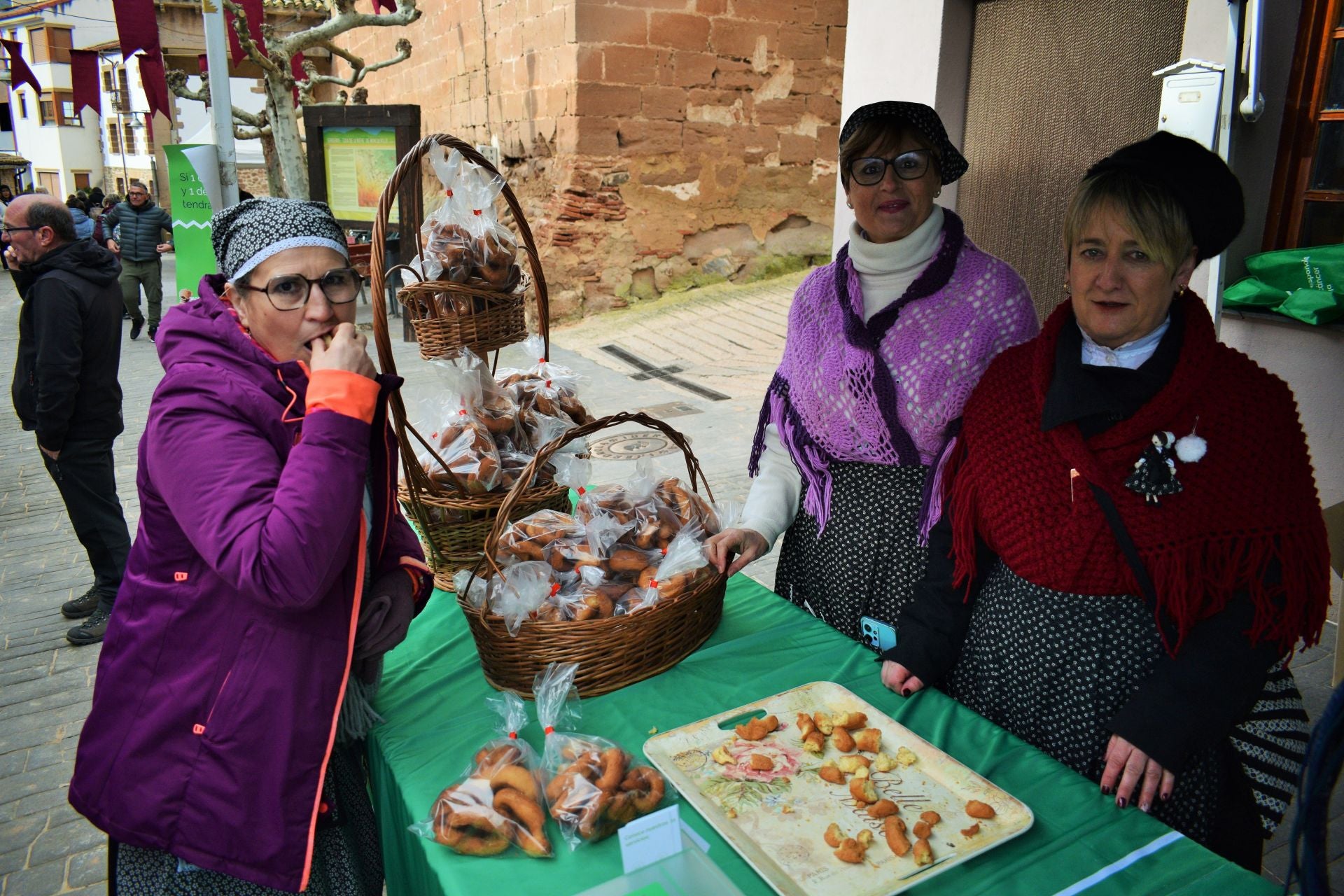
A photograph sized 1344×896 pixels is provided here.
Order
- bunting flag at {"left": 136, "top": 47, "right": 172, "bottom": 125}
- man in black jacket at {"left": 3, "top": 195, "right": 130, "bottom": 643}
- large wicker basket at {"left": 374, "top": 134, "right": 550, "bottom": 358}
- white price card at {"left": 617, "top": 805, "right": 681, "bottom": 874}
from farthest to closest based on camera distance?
bunting flag at {"left": 136, "top": 47, "right": 172, "bottom": 125} < man in black jacket at {"left": 3, "top": 195, "right": 130, "bottom": 643} < large wicker basket at {"left": 374, "top": 134, "right": 550, "bottom": 358} < white price card at {"left": 617, "top": 805, "right": 681, "bottom": 874}

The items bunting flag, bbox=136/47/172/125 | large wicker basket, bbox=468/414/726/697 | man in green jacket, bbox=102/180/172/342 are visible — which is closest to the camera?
large wicker basket, bbox=468/414/726/697

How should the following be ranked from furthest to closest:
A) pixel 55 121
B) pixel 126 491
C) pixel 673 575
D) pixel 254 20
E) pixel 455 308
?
pixel 55 121 → pixel 254 20 → pixel 126 491 → pixel 455 308 → pixel 673 575

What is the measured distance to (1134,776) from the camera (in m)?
1.48

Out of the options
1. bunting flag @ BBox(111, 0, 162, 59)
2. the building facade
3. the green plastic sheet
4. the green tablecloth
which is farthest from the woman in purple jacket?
the building facade

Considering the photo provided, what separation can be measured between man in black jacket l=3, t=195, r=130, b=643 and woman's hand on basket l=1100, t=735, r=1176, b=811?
4196 millimetres

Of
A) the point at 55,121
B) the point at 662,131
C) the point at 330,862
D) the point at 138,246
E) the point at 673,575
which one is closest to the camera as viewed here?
the point at 330,862

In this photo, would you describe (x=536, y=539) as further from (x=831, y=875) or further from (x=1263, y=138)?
(x=1263, y=138)

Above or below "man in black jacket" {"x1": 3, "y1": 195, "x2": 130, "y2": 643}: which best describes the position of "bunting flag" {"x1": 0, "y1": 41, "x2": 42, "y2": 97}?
above

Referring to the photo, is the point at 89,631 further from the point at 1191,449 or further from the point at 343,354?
the point at 1191,449

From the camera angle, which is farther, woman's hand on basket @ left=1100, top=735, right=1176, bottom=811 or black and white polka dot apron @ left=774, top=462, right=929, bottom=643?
black and white polka dot apron @ left=774, top=462, right=929, bottom=643

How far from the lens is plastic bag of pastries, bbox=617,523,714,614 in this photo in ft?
6.01

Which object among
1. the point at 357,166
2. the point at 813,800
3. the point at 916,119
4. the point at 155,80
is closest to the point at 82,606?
the point at 813,800

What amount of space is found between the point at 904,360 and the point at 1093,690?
Answer: 2.75ft

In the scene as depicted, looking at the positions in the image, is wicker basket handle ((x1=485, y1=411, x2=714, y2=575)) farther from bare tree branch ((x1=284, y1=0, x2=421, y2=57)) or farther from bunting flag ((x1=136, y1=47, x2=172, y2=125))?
bunting flag ((x1=136, y1=47, x2=172, y2=125))
